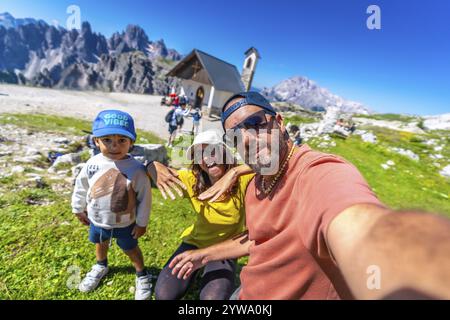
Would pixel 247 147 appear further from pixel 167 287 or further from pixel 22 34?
pixel 22 34

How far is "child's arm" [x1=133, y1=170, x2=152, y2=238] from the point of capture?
9.01ft

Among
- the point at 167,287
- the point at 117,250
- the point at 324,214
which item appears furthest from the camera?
the point at 117,250

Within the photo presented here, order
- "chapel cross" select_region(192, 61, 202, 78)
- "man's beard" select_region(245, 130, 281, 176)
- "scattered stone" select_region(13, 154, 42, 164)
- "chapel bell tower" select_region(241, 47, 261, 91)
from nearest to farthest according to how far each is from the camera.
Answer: "man's beard" select_region(245, 130, 281, 176) → "scattered stone" select_region(13, 154, 42, 164) → "chapel cross" select_region(192, 61, 202, 78) → "chapel bell tower" select_region(241, 47, 261, 91)

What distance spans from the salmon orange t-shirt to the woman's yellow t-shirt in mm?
1006

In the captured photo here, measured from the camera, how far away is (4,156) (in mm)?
6238

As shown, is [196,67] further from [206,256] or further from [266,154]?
[266,154]

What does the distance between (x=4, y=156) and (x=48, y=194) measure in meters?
2.66

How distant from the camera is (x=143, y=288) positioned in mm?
3230

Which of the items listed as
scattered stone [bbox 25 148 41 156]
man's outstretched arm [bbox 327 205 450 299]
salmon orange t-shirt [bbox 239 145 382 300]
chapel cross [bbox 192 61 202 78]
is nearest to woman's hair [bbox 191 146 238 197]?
salmon orange t-shirt [bbox 239 145 382 300]

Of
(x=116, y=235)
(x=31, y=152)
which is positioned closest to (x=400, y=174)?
(x=116, y=235)

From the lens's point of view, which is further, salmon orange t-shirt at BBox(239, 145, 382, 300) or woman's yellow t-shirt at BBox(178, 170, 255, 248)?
woman's yellow t-shirt at BBox(178, 170, 255, 248)

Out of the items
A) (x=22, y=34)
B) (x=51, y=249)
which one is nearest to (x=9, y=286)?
(x=51, y=249)

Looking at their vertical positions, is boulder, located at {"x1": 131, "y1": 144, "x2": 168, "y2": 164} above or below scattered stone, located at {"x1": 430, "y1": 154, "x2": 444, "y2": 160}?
below

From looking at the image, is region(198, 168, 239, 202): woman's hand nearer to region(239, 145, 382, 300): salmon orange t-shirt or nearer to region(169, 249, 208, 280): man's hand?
region(239, 145, 382, 300): salmon orange t-shirt
